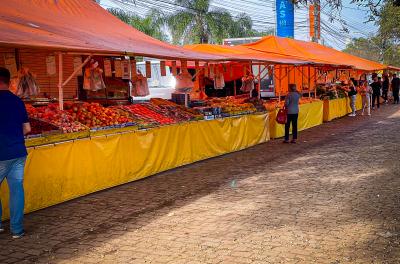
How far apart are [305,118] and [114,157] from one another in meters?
10.5

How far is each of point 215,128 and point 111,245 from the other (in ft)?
19.9

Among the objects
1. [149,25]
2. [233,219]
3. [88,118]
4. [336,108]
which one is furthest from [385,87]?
[233,219]

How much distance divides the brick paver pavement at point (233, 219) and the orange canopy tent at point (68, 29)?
2.36 m

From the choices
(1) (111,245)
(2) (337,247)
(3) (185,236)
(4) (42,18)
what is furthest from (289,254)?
(4) (42,18)

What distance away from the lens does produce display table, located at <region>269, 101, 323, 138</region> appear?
562 inches

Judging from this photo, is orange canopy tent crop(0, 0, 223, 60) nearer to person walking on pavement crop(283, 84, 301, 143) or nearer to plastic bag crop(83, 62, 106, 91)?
plastic bag crop(83, 62, 106, 91)

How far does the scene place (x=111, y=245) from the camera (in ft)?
16.8

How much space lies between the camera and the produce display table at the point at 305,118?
14.3m

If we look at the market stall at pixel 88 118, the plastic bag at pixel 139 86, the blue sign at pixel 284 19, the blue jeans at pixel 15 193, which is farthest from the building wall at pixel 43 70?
the blue sign at pixel 284 19

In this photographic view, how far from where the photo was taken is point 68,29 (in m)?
7.92

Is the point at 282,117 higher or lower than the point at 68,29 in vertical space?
lower

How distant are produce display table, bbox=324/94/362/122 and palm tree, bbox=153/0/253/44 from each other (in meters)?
19.5

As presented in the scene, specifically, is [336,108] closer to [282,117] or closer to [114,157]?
[282,117]

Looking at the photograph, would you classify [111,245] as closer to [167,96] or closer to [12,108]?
[12,108]
